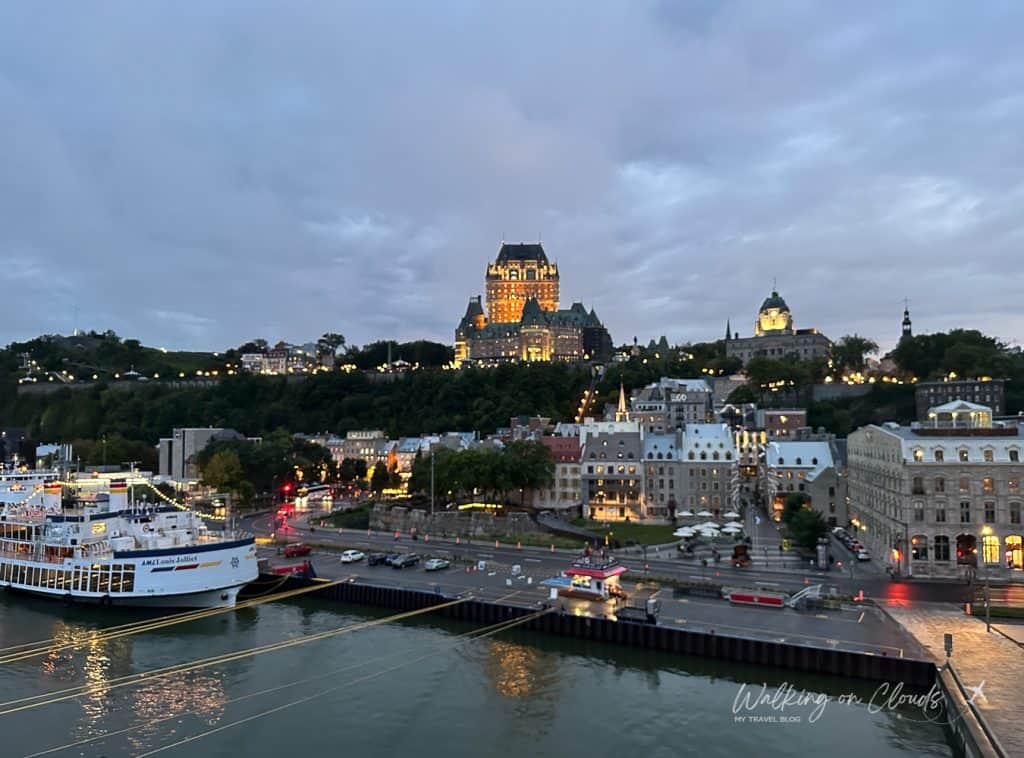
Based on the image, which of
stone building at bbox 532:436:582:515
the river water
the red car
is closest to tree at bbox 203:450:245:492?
the red car

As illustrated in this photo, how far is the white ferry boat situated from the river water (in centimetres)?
437

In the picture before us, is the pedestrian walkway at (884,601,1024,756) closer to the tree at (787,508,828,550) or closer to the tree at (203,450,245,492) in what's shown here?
the tree at (787,508,828,550)

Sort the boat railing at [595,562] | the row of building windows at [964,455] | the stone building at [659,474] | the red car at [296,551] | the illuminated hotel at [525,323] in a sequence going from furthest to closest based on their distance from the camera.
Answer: the illuminated hotel at [525,323]
the stone building at [659,474]
the red car at [296,551]
the row of building windows at [964,455]
the boat railing at [595,562]

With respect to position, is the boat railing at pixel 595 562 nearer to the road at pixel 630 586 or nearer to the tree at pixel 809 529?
the road at pixel 630 586

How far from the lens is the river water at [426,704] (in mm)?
24156

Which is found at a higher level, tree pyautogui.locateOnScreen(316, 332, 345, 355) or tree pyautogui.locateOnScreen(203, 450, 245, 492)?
tree pyautogui.locateOnScreen(316, 332, 345, 355)

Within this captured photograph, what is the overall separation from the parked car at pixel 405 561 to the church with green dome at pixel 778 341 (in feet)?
292

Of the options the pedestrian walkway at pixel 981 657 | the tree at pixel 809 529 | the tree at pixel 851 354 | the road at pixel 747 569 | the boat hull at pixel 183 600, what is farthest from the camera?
the tree at pixel 851 354

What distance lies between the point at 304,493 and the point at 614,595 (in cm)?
6388

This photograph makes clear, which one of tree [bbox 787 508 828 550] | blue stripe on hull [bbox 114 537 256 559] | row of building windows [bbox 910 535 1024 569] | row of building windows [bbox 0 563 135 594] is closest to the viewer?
row of building windows [bbox 910 535 1024 569]

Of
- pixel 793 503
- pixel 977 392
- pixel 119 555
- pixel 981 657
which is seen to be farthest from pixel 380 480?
pixel 977 392

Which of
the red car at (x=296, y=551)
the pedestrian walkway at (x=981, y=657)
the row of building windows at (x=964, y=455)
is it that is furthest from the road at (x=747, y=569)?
the row of building windows at (x=964, y=455)

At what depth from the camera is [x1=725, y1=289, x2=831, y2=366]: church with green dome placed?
420 feet

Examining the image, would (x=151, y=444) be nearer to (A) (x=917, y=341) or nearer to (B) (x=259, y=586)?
(B) (x=259, y=586)
